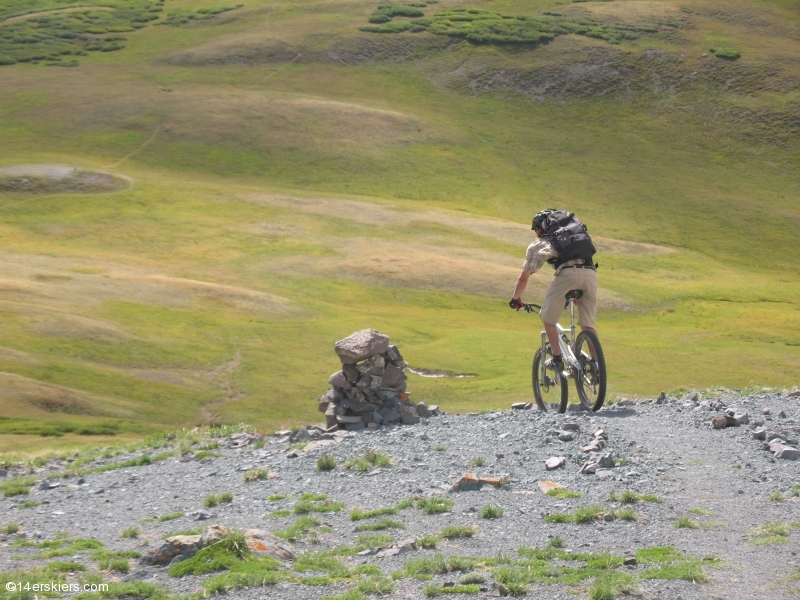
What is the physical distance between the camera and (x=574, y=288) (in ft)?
56.4

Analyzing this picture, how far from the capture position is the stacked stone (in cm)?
2042

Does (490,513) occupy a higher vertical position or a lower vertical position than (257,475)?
higher

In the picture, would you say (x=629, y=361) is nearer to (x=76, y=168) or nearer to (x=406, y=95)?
(x=76, y=168)

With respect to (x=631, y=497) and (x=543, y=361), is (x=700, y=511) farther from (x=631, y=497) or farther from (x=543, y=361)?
(x=543, y=361)

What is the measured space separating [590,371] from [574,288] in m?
1.47

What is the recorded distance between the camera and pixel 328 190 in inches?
3748

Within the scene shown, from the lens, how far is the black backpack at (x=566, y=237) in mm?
16781

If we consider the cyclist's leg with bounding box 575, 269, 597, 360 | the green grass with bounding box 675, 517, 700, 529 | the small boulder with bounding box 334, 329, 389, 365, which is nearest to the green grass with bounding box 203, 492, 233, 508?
the green grass with bounding box 675, 517, 700, 529

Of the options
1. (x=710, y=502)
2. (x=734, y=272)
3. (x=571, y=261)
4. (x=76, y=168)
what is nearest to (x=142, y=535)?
(x=710, y=502)

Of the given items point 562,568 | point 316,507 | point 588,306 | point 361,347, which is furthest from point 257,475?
point 562,568

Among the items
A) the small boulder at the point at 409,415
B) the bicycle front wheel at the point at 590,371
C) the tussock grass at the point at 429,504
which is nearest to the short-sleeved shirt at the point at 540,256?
the bicycle front wheel at the point at 590,371

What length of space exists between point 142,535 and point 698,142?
4522 inches

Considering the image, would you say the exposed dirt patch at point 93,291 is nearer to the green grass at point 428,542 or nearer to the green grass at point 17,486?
the green grass at point 17,486

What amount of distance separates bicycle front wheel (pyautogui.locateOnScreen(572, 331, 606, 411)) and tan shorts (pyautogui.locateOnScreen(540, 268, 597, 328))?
14.3 inches
